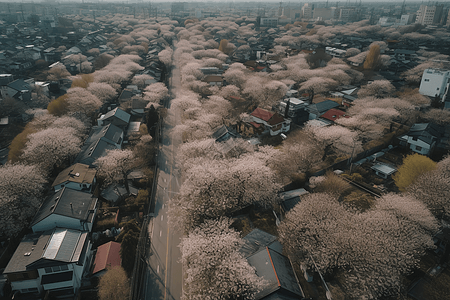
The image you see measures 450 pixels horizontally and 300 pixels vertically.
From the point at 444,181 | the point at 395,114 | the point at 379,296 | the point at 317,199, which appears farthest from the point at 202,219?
the point at 395,114

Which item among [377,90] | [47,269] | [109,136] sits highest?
[377,90]

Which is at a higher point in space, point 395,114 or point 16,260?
point 395,114

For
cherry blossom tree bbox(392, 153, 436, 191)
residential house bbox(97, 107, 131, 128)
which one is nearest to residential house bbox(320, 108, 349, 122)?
cherry blossom tree bbox(392, 153, 436, 191)

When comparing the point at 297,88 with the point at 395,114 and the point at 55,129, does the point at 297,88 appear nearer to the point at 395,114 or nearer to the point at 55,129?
Answer: the point at 395,114

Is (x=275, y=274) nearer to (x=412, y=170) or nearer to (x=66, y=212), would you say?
(x=66, y=212)

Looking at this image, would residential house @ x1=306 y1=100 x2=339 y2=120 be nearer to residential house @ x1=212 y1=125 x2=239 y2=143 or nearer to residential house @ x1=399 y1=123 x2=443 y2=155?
residential house @ x1=399 y1=123 x2=443 y2=155

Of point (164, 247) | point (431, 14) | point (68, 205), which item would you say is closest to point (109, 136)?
point (68, 205)
